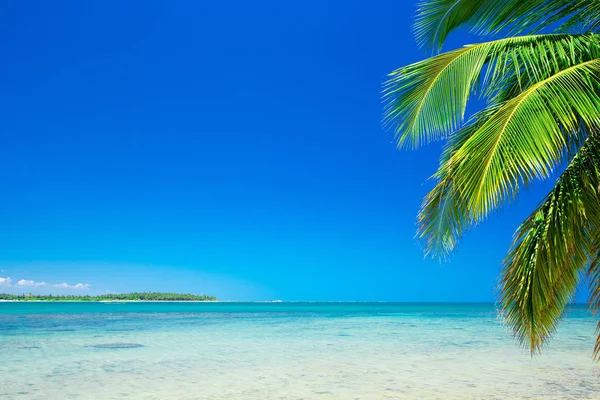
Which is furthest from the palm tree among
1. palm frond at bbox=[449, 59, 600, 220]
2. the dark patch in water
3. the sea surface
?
the dark patch in water

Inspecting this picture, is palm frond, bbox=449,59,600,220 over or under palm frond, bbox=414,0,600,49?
under

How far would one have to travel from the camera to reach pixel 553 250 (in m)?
3.38

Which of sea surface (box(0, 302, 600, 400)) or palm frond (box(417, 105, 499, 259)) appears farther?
sea surface (box(0, 302, 600, 400))

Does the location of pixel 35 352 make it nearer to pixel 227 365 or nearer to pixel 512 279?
pixel 227 365

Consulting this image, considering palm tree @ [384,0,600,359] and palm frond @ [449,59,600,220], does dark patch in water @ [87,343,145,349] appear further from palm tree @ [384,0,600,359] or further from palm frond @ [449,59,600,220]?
palm frond @ [449,59,600,220]

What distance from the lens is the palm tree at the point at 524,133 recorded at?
2.83 meters

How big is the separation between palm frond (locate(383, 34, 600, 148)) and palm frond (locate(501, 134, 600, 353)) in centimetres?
61

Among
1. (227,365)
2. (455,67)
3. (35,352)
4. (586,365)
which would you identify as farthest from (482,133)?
(35,352)

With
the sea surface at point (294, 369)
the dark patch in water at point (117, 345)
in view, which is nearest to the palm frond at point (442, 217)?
the sea surface at point (294, 369)

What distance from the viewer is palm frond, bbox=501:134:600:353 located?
10.9ft

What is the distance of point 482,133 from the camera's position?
297cm

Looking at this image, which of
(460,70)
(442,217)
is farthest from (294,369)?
(460,70)

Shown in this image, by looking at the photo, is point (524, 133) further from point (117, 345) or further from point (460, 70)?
point (117, 345)

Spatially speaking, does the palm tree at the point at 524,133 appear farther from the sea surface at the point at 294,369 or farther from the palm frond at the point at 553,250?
the sea surface at the point at 294,369
